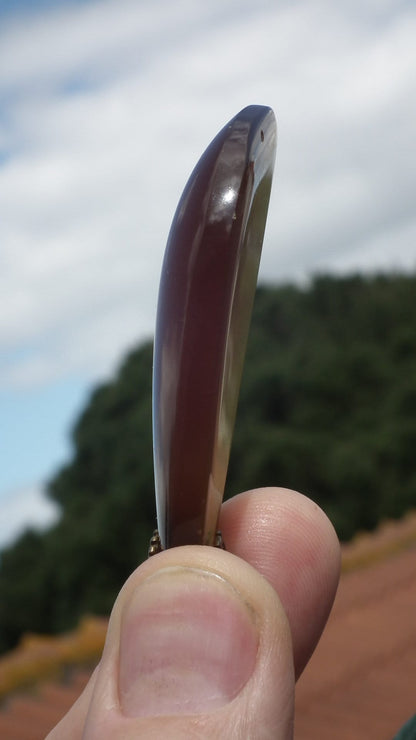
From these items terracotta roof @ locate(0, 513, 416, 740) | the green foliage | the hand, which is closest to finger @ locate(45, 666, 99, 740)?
the hand

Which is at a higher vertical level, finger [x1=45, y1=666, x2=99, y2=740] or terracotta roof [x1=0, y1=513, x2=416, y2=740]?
finger [x1=45, y1=666, x2=99, y2=740]

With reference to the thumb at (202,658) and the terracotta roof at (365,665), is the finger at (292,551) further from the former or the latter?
the terracotta roof at (365,665)

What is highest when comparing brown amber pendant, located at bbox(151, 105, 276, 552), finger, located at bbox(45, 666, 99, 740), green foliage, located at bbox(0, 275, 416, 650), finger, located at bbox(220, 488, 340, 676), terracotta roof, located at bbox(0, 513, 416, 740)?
brown amber pendant, located at bbox(151, 105, 276, 552)

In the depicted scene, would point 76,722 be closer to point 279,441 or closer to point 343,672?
point 343,672

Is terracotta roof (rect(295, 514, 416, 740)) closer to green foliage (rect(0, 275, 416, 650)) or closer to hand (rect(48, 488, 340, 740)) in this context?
hand (rect(48, 488, 340, 740))

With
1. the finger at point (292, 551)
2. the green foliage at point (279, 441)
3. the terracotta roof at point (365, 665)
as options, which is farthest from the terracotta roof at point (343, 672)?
the green foliage at point (279, 441)

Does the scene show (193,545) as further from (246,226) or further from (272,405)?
(272,405)

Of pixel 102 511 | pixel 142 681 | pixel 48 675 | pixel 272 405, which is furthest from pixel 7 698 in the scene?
pixel 272 405

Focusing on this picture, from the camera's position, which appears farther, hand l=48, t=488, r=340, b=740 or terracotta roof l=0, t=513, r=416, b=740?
terracotta roof l=0, t=513, r=416, b=740
